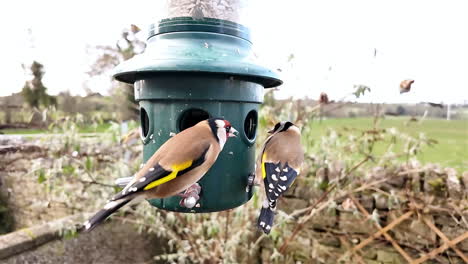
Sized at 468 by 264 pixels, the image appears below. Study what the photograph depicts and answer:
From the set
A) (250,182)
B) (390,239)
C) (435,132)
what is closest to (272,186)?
(250,182)

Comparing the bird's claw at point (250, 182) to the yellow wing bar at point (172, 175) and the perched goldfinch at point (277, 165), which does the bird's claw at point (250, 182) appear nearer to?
the perched goldfinch at point (277, 165)

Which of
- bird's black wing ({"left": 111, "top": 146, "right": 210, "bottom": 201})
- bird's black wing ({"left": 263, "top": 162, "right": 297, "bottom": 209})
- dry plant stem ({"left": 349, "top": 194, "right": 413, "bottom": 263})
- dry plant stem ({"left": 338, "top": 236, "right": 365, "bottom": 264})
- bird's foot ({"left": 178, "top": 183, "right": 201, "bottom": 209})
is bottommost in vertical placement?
dry plant stem ({"left": 338, "top": 236, "right": 365, "bottom": 264})

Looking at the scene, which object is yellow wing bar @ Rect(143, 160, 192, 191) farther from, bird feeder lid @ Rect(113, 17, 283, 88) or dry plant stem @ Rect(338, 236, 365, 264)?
dry plant stem @ Rect(338, 236, 365, 264)

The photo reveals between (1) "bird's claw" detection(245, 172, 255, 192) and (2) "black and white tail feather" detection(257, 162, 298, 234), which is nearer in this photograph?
(2) "black and white tail feather" detection(257, 162, 298, 234)

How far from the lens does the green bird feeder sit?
1.36m

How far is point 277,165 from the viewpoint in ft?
5.06

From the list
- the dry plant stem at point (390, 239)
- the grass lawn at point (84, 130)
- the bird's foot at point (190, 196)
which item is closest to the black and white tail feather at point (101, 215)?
the bird's foot at point (190, 196)

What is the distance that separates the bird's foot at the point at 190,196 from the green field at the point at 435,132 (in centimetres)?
189

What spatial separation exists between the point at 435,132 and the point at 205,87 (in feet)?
8.74

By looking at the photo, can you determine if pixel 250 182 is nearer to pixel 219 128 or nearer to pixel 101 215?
pixel 219 128

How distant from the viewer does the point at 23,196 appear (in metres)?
6.14

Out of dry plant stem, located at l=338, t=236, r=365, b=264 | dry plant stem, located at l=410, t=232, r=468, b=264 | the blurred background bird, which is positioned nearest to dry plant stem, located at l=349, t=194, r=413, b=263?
dry plant stem, located at l=410, t=232, r=468, b=264

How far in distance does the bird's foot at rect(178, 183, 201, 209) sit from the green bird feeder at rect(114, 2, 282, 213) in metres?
0.06

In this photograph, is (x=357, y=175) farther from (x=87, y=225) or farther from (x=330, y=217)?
(x=87, y=225)
